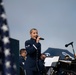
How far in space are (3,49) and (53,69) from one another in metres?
7.03

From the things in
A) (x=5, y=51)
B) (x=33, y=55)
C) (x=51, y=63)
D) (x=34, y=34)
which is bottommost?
(x=5, y=51)

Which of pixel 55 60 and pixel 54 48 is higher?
pixel 54 48

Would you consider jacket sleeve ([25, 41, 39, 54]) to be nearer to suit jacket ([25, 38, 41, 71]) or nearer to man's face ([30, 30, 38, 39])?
suit jacket ([25, 38, 41, 71])

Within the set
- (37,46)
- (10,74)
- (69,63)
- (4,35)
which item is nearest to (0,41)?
(4,35)

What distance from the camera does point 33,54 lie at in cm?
672

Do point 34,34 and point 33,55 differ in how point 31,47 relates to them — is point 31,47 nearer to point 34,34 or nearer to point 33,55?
point 33,55

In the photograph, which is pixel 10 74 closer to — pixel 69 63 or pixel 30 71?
pixel 30 71

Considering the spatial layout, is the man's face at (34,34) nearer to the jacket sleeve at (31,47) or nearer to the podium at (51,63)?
the jacket sleeve at (31,47)

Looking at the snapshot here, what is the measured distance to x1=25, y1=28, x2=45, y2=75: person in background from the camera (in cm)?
668

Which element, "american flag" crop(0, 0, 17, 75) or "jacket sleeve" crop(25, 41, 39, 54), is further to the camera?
"jacket sleeve" crop(25, 41, 39, 54)

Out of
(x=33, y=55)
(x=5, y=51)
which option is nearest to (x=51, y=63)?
(x=33, y=55)

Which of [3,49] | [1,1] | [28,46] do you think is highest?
[28,46]

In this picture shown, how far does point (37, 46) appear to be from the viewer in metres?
6.78

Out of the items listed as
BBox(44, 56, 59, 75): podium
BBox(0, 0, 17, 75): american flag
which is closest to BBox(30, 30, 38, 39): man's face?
BBox(44, 56, 59, 75): podium
